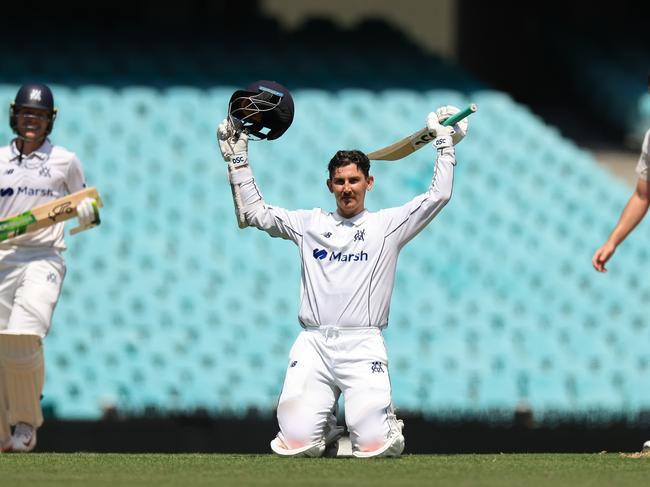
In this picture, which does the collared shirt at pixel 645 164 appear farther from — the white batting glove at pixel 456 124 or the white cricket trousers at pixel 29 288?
the white cricket trousers at pixel 29 288

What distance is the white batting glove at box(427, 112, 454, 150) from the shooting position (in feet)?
17.2

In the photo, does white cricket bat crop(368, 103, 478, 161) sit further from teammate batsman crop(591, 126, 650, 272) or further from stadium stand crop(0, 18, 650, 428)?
stadium stand crop(0, 18, 650, 428)

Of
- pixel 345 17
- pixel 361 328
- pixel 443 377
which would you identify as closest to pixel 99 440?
pixel 443 377

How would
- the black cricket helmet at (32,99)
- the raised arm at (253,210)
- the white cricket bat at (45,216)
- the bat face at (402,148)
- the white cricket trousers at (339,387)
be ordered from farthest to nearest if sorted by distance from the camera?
the black cricket helmet at (32,99) < the white cricket bat at (45,216) < the bat face at (402,148) < the raised arm at (253,210) < the white cricket trousers at (339,387)

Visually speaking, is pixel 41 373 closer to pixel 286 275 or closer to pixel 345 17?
pixel 286 275

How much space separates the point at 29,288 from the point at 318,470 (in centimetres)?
182

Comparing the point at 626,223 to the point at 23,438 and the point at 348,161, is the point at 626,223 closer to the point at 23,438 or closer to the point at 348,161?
the point at 348,161

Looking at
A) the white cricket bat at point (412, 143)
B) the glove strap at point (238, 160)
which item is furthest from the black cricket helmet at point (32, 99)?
the white cricket bat at point (412, 143)

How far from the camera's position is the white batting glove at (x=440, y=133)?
524 centimetres

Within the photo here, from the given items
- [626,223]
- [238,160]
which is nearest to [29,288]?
[238,160]

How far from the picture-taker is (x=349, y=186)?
17.0 ft

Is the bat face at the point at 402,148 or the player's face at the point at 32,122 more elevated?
the player's face at the point at 32,122

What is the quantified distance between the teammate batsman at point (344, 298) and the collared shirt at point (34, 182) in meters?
0.99

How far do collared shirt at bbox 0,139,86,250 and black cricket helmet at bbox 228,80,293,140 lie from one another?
98 cm
